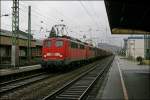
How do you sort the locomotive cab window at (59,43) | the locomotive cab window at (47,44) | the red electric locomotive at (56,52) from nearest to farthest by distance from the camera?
the red electric locomotive at (56,52), the locomotive cab window at (59,43), the locomotive cab window at (47,44)

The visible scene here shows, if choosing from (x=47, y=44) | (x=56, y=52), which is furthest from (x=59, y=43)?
(x=47, y=44)

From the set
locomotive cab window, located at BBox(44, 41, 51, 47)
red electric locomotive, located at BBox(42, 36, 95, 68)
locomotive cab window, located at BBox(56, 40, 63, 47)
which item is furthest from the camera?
locomotive cab window, located at BBox(44, 41, 51, 47)

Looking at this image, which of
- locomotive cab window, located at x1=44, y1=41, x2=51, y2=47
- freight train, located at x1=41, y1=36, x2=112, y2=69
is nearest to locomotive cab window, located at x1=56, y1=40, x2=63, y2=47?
freight train, located at x1=41, y1=36, x2=112, y2=69

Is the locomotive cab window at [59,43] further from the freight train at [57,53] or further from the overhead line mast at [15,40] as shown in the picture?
the overhead line mast at [15,40]

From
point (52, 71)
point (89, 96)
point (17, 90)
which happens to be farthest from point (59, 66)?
point (89, 96)

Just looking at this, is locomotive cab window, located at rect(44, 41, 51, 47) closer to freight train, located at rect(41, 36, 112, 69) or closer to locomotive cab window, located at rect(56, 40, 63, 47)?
freight train, located at rect(41, 36, 112, 69)

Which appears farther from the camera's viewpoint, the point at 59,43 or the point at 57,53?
the point at 59,43

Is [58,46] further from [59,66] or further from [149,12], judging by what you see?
[149,12]

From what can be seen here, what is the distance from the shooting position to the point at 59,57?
23.8 metres

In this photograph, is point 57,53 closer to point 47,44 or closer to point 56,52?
point 56,52

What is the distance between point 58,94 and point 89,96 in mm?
1363

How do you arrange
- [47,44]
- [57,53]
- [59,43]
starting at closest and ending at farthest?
[57,53] → [59,43] → [47,44]

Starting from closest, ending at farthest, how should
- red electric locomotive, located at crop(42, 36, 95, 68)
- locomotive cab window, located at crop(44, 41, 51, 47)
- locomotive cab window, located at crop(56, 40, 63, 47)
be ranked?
red electric locomotive, located at crop(42, 36, 95, 68), locomotive cab window, located at crop(56, 40, 63, 47), locomotive cab window, located at crop(44, 41, 51, 47)

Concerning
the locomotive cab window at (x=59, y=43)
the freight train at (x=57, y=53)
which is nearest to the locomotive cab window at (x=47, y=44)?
the freight train at (x=57, y=53)
